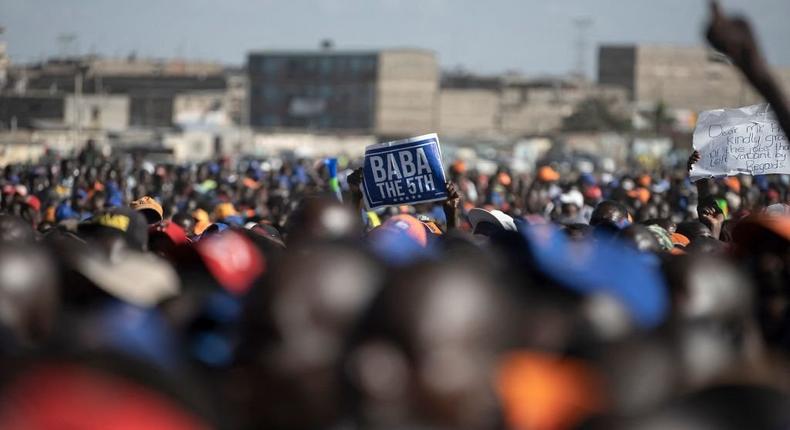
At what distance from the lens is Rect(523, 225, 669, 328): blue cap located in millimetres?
3564

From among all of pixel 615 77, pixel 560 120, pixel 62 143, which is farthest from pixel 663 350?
pixel 615 77

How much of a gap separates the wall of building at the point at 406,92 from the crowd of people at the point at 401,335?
258 feet

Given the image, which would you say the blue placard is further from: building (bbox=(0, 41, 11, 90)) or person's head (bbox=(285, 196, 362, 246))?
building (bbox=(0, 41, 11, 90))

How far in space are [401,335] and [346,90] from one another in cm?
8256

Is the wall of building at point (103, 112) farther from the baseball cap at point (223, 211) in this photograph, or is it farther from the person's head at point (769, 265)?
the person's head at point (769, 265)

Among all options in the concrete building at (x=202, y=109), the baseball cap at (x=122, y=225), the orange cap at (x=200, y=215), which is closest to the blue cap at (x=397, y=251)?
the baseball cap at (x=122, y=225)

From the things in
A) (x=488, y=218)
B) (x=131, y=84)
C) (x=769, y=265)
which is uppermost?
(x=769, y=265)

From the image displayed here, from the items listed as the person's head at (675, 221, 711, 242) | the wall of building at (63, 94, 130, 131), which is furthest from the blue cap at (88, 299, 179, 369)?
the wall of building at (63, 94, 130, 131)

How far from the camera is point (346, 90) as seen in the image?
3349 inches

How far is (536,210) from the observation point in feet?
52.4

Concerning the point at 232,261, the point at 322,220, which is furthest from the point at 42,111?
the point at 232,261

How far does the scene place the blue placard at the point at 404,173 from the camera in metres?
8.98

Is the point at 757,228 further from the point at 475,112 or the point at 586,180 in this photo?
the point at 475,112

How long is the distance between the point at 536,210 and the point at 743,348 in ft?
39.5
